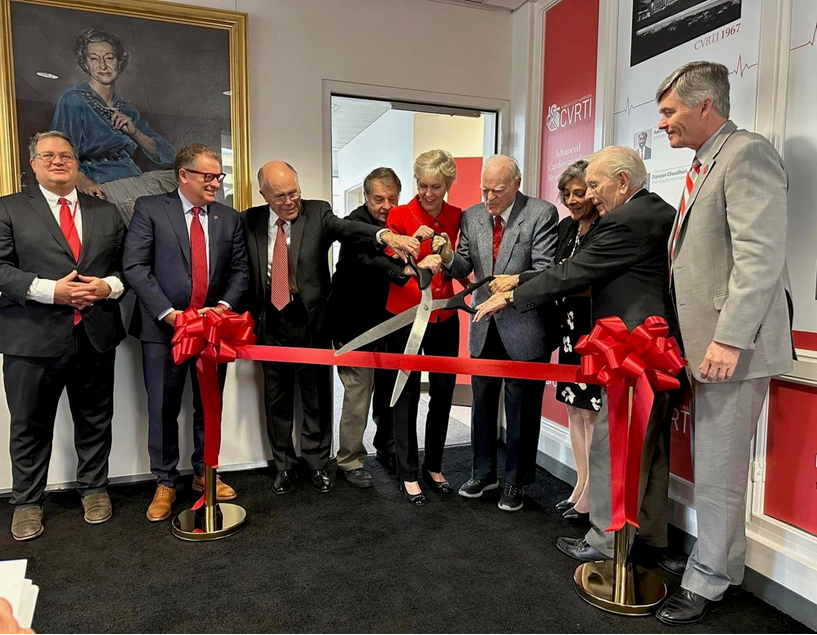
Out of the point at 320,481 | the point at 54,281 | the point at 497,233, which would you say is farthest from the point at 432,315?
the point at 54,281

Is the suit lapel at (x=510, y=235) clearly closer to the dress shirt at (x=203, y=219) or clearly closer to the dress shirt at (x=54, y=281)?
the dress shirt at (x=203, y=219)

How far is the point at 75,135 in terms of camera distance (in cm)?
321

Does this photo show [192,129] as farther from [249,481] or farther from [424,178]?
[249,481]

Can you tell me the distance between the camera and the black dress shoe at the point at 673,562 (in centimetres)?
246

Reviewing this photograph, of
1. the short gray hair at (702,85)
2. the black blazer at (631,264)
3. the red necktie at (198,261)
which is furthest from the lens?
the red necktie at (198,261)

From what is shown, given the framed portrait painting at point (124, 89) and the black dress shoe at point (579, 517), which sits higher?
the framed portrait painting at point (124, 89)

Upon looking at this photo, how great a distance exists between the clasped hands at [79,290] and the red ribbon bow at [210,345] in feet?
1.39

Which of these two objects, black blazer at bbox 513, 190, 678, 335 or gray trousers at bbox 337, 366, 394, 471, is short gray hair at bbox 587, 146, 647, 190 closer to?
black blazer at bbox 513, 190, 678, 335

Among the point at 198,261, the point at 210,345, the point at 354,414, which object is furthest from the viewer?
the point at 354,414

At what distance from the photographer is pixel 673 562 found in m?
2.49

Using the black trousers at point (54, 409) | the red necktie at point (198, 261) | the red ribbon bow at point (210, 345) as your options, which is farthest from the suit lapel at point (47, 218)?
the red ribbon bow at point (210, 345)

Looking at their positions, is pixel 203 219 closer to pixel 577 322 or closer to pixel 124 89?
pixel 124 89

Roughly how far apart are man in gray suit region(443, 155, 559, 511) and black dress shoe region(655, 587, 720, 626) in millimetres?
996

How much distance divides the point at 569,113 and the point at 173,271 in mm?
2474
